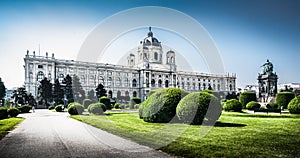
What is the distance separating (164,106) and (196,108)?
2.08 meters

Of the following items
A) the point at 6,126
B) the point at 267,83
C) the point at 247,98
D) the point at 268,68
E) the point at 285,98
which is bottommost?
the point at 6,126

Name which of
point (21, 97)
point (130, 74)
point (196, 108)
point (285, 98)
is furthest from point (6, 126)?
point (130, 74)

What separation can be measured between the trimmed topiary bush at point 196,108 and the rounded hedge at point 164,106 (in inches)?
31.8

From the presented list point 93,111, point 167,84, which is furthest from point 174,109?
point 167,84

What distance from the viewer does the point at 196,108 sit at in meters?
10.9

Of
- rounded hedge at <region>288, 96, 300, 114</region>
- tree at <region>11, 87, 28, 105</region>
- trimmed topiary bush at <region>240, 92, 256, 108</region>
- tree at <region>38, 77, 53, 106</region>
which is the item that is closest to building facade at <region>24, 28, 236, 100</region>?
tree at <region>11, 87, 28, 105</region>

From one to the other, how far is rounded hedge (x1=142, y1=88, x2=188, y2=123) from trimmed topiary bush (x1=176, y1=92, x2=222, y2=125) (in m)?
0.81

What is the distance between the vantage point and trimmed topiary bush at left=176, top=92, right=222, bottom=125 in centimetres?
1108

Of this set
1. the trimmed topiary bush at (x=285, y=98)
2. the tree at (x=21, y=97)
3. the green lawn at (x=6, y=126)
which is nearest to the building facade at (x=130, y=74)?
the tree at (x=21, y=97)

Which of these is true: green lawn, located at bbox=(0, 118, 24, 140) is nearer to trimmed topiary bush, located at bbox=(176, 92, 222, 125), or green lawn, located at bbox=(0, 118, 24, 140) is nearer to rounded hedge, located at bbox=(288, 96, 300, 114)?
trimmed topiary bush, located at bbox=(176, 92, 222, 125)

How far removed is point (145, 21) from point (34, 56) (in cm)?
6917

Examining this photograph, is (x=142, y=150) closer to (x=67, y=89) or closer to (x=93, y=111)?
(x=93, y=111)

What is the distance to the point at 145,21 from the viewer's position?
752 centimetres

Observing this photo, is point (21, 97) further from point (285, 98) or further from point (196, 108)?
point (196, 108)
